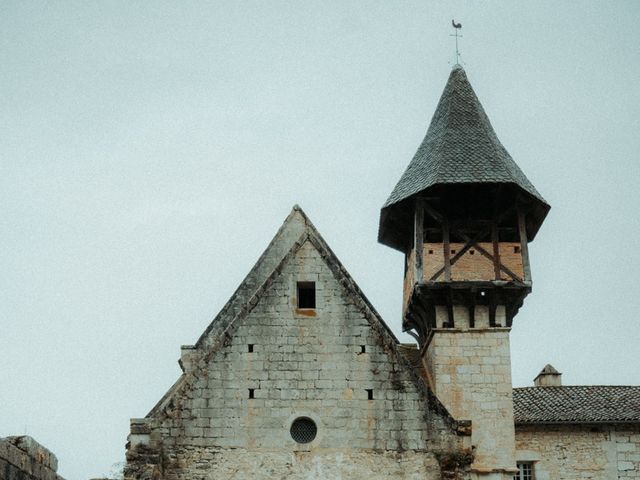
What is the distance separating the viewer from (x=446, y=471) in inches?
622

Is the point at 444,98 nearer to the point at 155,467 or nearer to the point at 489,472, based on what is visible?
the point at 489,472

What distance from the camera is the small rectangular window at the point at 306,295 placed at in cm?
1684

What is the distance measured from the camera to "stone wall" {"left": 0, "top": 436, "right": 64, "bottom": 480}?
1249 centimetres

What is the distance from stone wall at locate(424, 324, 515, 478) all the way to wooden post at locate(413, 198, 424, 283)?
40.7 inches

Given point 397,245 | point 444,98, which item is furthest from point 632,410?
point 444,98

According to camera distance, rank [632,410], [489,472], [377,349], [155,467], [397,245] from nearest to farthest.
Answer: [155,467]
[377,349]
[489,472]
[397,245]
[632,410]

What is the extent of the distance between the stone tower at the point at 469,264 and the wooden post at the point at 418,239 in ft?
0.07

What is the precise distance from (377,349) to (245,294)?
17.1ft

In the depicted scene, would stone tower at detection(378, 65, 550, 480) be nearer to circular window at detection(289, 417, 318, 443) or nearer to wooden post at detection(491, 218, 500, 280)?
wooden post at detection(491, 218, 500, 280)

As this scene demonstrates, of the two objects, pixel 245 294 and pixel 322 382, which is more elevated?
pixel 245 294

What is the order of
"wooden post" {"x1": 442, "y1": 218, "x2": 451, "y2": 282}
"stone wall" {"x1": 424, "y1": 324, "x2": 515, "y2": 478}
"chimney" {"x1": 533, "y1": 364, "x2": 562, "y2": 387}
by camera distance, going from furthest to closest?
"chimney" {"x1": 533, "y1": 364, "x2": 562, "y2": 387} < "wooden post" {"x1": 442, "y1": 218, "x2": 451, "y2": 282} < "stone wall" {"x1": 424, "y1": 324, "x2": 515, "y2": 478}

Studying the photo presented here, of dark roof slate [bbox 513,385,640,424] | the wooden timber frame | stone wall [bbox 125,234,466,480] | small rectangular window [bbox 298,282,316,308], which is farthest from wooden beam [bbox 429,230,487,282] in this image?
dark roof slate [bbox 513,385,640,424]

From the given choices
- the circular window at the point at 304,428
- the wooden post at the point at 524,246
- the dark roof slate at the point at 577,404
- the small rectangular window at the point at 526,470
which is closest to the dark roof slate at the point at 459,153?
the wooden post at the point at 524,246

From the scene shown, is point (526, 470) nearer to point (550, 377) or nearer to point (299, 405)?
point (550, 377)
